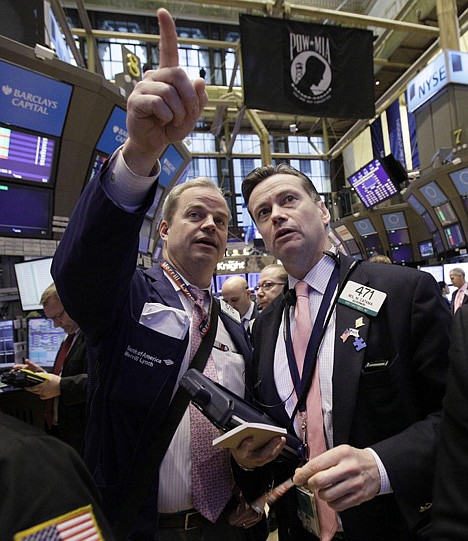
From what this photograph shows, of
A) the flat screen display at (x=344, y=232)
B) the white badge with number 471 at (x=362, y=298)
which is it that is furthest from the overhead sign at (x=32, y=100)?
the flat screen display at (x=344, y=232)

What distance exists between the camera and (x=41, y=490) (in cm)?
52

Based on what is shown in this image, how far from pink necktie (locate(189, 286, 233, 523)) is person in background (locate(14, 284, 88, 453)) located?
1.18 metres

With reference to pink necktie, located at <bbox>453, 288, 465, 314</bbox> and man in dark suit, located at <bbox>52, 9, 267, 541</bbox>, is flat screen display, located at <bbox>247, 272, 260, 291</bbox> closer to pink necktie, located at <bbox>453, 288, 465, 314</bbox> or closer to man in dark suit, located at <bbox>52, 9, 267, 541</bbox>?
pink necktie, located at <bbox>453, 288, 465, 314</bbox>

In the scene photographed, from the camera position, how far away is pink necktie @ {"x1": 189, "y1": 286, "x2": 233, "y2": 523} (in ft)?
4.44

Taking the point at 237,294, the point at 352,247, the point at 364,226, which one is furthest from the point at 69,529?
the point at 352,247

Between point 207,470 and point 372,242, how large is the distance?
10.8 meters

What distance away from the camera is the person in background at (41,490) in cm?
50

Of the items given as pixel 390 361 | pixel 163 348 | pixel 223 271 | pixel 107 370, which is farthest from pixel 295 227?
pixel 223 271

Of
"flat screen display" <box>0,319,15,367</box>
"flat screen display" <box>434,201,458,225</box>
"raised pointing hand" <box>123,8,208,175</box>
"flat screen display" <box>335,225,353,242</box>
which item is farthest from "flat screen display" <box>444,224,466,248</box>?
"raised pointing hand" <box>123,8,208,175</box>

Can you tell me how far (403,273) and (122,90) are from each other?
3719mm

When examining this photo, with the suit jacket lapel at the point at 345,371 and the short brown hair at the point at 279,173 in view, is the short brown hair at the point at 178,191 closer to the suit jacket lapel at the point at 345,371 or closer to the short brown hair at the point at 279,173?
the short brown hair at the point at 279,173

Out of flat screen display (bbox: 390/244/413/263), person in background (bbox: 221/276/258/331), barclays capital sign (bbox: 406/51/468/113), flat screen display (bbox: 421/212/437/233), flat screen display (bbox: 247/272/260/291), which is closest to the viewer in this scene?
person in background (bbox: 221/276/258/331)

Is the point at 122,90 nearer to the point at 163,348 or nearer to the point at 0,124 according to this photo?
the point at 0,124

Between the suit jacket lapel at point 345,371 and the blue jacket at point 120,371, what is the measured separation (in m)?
0.51
